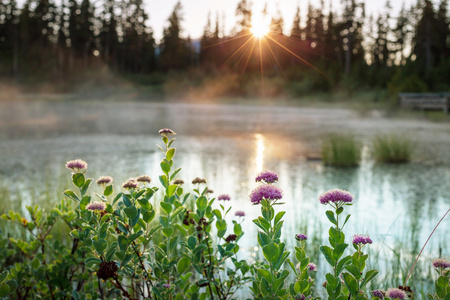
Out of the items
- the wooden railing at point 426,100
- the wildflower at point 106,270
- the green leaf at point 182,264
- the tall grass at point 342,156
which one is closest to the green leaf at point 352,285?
the green leaf at point 182,264

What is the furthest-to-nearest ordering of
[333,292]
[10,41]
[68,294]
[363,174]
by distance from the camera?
[10,41] < [363,174] < [68,294] < [333,292]

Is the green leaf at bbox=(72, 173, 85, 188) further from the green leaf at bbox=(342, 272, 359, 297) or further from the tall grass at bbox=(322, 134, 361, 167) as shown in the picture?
the tall grass at bbox=(322, 134, 361, 167)

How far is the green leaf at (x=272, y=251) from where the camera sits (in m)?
1.12

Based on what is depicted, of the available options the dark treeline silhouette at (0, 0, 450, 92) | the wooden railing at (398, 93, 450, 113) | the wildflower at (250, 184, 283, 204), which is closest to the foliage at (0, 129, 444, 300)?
the wildflower at (250, 184, 283, 204)

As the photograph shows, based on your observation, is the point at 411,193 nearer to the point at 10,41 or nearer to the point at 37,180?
the point at 37,180

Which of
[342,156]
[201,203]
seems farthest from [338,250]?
[342,156]

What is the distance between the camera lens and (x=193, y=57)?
48344mm

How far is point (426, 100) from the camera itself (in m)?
17.3

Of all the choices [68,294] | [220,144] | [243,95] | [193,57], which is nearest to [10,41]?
[193,57]

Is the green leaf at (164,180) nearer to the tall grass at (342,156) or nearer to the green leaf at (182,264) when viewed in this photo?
the green leaf at (182,264)

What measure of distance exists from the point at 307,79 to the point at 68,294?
94.2ft

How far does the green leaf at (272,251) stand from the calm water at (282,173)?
1.26 m

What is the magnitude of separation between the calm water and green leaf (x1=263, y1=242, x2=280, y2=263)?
49.6 inches

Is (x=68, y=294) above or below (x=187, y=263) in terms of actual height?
below
